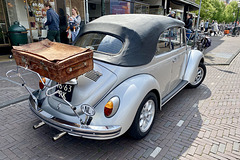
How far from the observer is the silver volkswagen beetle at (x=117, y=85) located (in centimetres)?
234

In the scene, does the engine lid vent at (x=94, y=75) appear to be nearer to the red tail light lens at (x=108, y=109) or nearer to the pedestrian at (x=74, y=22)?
the red tail light lens at (x=108, y=109)

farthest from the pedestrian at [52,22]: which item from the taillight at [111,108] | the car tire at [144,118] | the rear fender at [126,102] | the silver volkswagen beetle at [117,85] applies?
the taillight at [111,108]

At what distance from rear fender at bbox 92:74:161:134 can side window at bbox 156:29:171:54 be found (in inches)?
35.3

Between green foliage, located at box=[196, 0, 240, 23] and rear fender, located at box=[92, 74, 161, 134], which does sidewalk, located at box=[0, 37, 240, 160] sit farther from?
green foliage, located at box=[196, 0, 240, 23]

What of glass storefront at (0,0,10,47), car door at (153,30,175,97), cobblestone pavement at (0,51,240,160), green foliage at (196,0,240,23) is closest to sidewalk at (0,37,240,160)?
cobblestone pavement at (0,51,240,160)

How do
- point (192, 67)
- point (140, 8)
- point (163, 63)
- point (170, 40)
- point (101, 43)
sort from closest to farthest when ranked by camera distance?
point (101, 43) < point (163, 63) < point (170, 40) < point (192, 67) < point (140, 8)

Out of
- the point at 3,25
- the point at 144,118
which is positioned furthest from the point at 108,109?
the point at 3,25

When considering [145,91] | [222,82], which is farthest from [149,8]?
[145,91]

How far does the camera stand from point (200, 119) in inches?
143

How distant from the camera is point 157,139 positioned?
9.80 feet

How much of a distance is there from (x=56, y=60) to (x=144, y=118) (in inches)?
65.4

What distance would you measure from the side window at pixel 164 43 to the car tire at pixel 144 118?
2.96 ft

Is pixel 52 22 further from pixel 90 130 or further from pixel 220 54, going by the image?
pixel 220 54

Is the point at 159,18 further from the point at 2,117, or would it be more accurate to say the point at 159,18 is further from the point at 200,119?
the point at 2,117
